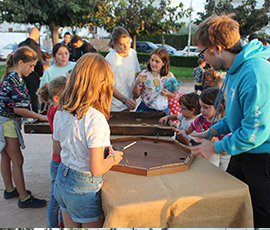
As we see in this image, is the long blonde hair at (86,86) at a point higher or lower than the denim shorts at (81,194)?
higher

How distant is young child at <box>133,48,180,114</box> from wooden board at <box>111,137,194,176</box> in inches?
42.2

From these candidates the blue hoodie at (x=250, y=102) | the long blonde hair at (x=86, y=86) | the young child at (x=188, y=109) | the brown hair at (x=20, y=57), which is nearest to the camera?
the blue hoodie at (x=250, y=102)

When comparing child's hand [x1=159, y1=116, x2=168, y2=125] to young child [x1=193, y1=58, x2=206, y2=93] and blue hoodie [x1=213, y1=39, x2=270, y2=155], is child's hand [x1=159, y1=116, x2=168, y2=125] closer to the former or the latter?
blue hoodie [x1=213, y1=39, x2=270, y2=155]

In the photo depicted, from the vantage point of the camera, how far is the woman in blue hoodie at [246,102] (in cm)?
147

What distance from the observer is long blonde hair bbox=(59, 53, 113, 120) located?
1568 millimetres

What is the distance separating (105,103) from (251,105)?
77cm

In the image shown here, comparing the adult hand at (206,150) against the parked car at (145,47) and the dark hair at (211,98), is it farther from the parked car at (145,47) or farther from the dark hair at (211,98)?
the parked car at (145,47)

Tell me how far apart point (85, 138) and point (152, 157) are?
0.64m

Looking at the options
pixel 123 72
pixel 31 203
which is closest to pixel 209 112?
pixel 123 72

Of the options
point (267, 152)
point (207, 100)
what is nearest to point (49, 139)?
point (207, 100)

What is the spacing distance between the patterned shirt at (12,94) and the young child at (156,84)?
1313mm

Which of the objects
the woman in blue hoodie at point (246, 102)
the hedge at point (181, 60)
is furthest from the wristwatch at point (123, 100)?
the hedge at point (181, 60)

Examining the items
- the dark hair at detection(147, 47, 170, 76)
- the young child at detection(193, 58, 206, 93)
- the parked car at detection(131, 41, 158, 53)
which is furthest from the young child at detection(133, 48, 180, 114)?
the parked car at detection(131, 41, 158, 53)

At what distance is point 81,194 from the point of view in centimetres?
162
